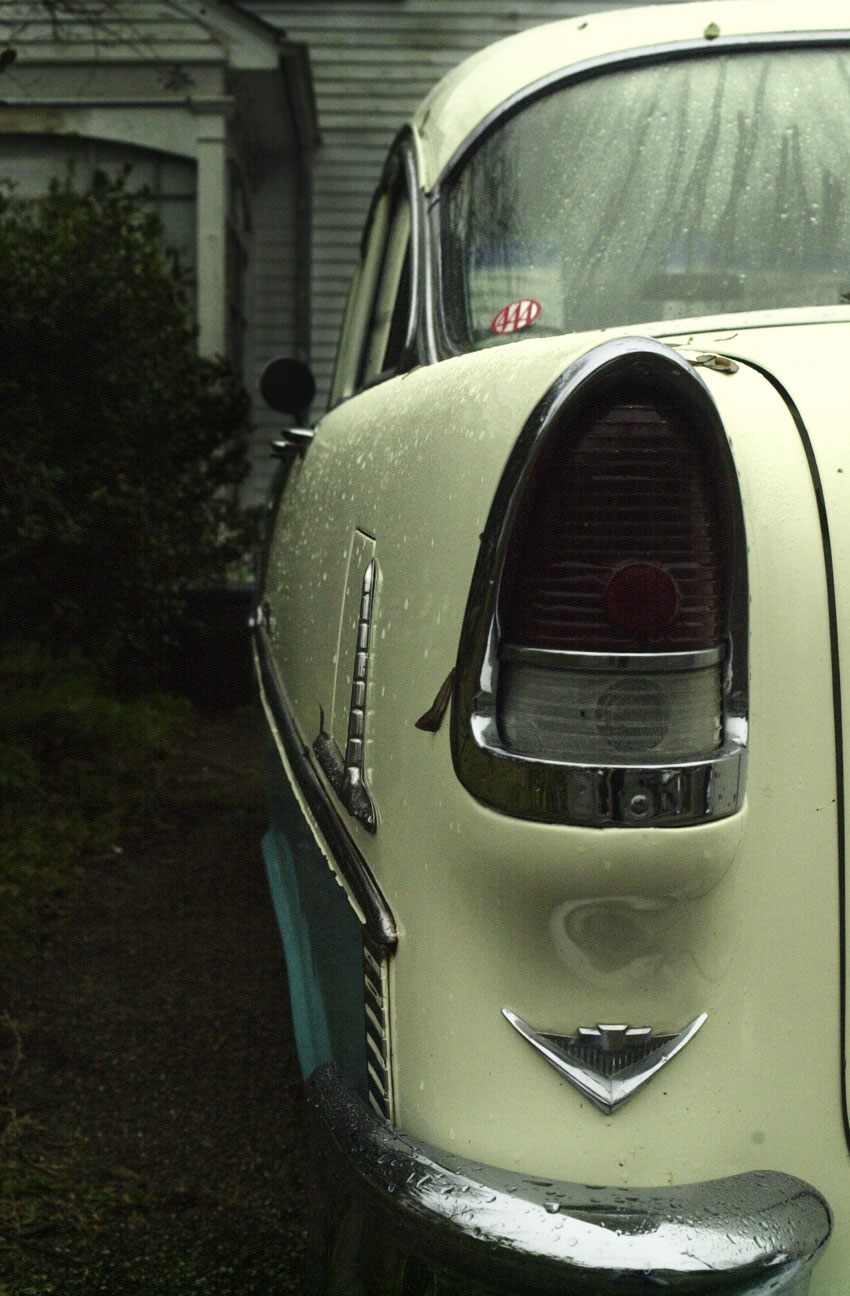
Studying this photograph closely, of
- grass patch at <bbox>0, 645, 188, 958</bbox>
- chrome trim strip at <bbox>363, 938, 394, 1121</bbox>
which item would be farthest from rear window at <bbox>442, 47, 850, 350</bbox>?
grass patch at <bbox>0, 645, 188, 958</bbox>

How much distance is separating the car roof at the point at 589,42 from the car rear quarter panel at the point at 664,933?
3.76ft

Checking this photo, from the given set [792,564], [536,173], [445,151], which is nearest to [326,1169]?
[792,564]

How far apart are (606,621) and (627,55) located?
1.45m

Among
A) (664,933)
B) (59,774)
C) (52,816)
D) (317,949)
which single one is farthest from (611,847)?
(59,774)

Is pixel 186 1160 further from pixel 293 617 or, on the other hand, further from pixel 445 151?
pixel 445 151

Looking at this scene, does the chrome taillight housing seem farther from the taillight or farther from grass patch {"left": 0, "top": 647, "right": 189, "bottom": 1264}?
grass patch {"left": 0, "top": 647, "right": 189, "bottom": 1264}

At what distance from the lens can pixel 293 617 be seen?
2.42 m

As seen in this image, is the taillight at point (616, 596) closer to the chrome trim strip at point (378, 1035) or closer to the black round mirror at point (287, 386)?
the chrome trim strip at point (378, 1035)

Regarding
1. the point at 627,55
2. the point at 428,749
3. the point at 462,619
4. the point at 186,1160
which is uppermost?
the point at 627,55

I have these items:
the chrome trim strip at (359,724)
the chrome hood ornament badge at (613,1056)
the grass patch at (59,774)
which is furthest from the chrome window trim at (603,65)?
the grass patch at (59,774)

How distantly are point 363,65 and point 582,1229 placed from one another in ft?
37.8

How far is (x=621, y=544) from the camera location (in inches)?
47.8

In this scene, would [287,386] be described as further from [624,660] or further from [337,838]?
[624,660]

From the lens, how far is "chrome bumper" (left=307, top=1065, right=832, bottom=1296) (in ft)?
3.64
